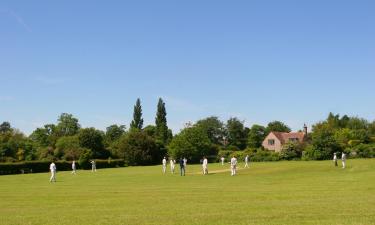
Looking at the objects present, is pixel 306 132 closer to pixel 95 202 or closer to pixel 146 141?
pixel 146 141

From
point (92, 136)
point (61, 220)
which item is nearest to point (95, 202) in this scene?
point (61, 220)

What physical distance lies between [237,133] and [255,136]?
38.0 ft

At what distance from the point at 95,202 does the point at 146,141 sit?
274ft

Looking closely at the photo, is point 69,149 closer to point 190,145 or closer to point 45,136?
point 190,145

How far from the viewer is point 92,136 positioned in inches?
4434

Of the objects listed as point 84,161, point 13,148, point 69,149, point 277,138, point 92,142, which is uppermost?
point 277,138

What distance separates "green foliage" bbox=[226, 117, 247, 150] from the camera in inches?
6348

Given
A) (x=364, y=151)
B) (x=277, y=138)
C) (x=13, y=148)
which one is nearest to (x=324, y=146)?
(x=364, y=151)

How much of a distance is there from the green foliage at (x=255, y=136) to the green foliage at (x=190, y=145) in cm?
4329

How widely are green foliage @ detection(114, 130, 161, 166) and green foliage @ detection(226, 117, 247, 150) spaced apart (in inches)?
2248

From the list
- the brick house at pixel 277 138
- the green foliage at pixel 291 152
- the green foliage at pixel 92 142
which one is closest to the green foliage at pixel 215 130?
the brick house at pixel 277 138

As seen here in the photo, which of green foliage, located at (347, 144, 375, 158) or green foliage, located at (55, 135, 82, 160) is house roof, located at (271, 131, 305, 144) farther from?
green foliage, located at (55, 135, 82, 160)

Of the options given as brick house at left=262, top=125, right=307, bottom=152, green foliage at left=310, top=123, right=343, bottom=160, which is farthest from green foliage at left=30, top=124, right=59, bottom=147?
green foliage at left=310, top=123, right=343, bottom=160

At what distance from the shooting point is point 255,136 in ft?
497
